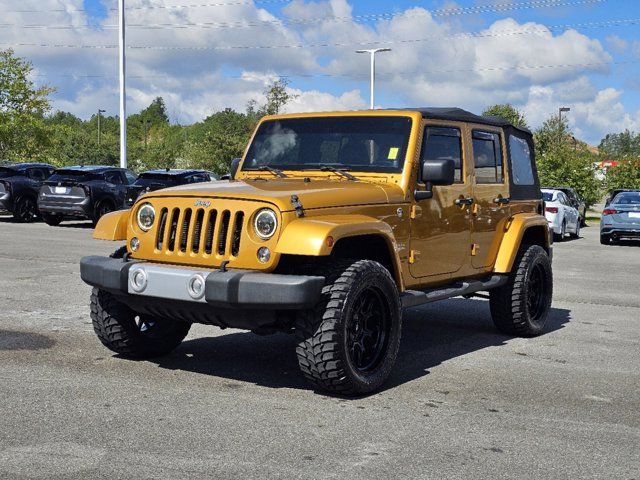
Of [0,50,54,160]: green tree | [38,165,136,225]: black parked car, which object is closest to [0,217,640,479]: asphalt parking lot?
[38,165,136,225]: black parked car

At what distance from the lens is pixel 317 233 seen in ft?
17.8

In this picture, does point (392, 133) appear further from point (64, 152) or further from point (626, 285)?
point (64, 152)

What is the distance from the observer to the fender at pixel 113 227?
20.8 ft

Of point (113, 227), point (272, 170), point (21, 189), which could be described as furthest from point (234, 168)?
point (21, 189)

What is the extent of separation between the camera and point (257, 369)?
6.59 metres

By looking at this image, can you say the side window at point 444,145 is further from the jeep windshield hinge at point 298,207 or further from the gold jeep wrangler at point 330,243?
the jeep windshield hinge at point 298,207

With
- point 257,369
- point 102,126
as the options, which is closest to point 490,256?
point 257,369

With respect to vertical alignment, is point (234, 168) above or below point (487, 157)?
below

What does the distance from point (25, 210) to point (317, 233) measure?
20674mm

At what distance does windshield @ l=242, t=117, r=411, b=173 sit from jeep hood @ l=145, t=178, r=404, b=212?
1.05 feet

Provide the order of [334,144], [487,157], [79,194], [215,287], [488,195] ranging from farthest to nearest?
[79,194] → [487,157] → [488,195] → [334,144] → [215,287]

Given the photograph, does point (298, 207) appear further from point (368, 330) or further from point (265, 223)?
point (368, 330)

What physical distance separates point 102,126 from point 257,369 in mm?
139130

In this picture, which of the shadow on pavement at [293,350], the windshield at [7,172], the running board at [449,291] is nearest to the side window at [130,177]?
the windshield at [7,172]
